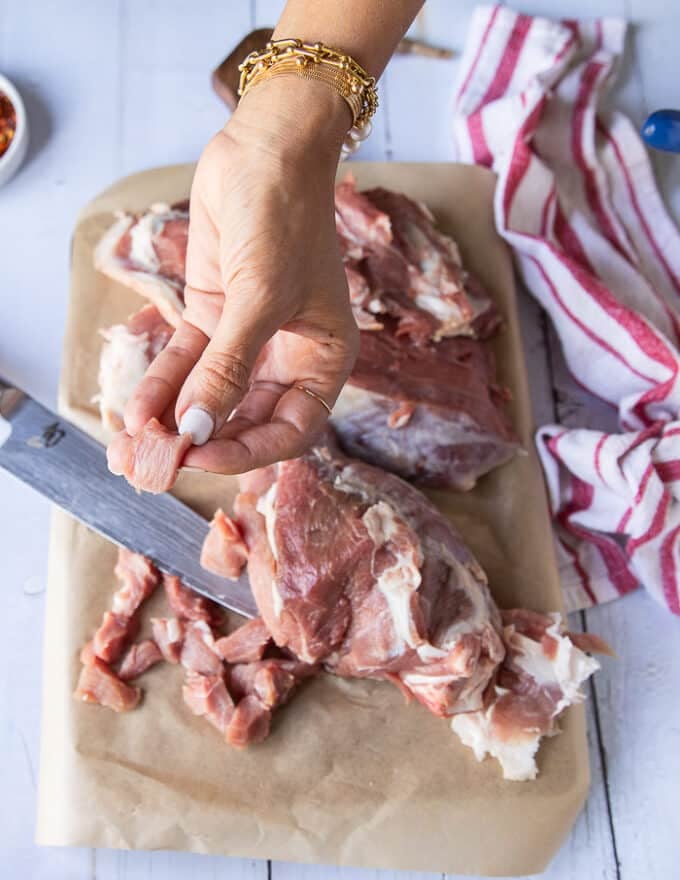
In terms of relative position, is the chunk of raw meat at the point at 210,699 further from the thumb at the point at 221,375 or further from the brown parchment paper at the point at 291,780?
the thumb at the point at 221,375

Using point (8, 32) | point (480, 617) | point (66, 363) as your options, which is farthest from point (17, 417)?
point (8, 32)

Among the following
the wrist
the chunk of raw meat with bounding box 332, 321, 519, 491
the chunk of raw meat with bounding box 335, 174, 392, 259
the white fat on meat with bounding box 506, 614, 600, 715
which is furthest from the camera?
the chunk of raw meat with bounding box 335, 174, 392, 259

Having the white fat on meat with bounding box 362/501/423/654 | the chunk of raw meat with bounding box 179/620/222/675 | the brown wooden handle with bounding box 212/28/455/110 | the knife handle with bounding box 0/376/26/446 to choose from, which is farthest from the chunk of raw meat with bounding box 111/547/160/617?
the brown wooden handle with bounding box 212/28/455/110

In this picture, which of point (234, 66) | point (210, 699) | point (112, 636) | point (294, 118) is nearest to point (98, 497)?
point (112, 636)

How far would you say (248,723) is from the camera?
6.77ft

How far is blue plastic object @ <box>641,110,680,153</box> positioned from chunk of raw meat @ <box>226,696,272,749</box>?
71.6 inches

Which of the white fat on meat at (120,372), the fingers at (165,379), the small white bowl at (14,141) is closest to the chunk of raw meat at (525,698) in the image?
the fingers at (165,379)

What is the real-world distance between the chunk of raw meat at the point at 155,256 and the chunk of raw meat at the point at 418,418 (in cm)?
52

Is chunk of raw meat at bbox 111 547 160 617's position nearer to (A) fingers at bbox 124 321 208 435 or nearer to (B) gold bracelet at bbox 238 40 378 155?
(A) fingers at bbox 124 321 208 435

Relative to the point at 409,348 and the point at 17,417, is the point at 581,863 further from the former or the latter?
the point at 17,417

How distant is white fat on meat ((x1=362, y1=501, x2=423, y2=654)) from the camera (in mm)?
2004

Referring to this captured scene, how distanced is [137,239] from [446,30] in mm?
1423

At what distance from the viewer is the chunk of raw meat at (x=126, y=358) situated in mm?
2344

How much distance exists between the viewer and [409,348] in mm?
2418
